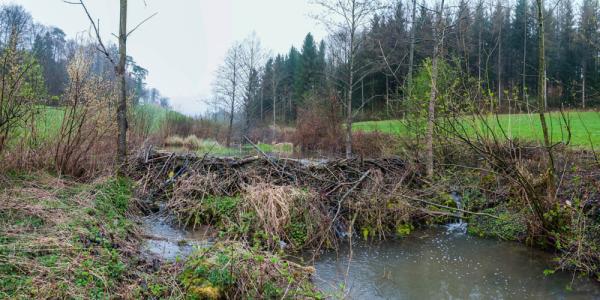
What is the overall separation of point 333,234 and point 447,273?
1.97 m

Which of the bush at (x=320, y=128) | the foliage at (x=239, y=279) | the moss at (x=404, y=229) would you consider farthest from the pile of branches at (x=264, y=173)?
the bush at (x=320, y=128)

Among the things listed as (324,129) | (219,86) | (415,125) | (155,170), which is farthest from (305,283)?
(219,86)

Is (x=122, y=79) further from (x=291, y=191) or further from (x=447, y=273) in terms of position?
(x=447, y=273)

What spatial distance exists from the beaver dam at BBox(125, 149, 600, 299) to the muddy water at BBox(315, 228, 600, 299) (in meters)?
0.02

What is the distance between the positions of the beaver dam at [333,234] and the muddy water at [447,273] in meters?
0.02

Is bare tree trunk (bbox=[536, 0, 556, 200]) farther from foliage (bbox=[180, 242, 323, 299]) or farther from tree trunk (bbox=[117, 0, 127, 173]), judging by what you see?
tree trunk (bbox=[117, 0, 127, 173])

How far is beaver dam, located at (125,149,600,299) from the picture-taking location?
167 inches

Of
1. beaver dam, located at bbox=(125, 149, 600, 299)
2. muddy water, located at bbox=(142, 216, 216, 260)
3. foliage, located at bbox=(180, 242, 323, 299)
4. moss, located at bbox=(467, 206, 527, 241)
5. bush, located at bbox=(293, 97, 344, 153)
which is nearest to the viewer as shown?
foliage, located at bbox=(180, 242, 323, 299)

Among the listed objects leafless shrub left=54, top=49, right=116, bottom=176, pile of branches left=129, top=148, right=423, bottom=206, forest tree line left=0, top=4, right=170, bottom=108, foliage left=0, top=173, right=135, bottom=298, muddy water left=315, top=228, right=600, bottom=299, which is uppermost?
forest tree line left=0, top=4, right=170, bottom=108

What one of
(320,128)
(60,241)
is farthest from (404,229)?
(320,128)

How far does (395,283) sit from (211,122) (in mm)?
24978

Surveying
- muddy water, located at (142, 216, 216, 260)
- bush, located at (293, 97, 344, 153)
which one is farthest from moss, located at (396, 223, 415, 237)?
bush, located at (293, 97, 344, 153)

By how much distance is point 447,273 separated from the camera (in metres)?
5.60

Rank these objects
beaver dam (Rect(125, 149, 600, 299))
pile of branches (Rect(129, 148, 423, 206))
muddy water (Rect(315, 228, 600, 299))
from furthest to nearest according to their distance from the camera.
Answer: pile of branches (Rect(129, 148, 423, 206)) → muddy water (Rect(315, 228, 600, 299)) → beaver dam (Rect(125, 149, 600, 299))
